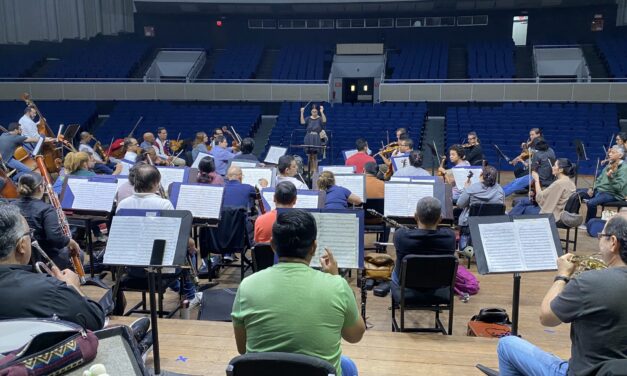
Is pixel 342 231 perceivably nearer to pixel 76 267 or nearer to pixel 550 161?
pixel 76 267

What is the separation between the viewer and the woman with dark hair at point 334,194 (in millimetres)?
5586

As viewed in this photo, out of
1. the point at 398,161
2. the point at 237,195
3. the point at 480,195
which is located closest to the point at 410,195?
the point at 480,195

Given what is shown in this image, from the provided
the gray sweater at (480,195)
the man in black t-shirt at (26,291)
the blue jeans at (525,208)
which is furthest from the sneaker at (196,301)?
the blue jeans at (525,208)

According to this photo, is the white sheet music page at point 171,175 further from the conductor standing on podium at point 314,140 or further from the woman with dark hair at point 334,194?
the conductor standing on podium at point 314,140

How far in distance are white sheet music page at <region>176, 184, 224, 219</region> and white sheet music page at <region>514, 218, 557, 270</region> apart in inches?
111

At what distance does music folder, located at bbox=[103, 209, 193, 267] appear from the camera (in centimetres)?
324

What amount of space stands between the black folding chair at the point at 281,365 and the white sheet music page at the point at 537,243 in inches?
75.3

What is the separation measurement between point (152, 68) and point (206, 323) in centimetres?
1657

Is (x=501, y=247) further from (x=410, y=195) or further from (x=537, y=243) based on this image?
(x=410, y=195)

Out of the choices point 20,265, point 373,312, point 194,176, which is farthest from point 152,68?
point 20,265

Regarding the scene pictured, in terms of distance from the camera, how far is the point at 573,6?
18.5 meters

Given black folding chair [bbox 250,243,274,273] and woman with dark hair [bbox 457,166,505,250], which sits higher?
woman with dark hair [bbox 457,166,505,250]

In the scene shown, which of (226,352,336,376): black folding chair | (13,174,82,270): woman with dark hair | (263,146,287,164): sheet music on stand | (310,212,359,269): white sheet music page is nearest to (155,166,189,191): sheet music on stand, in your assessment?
(13,174,82,270): woman with dark hair

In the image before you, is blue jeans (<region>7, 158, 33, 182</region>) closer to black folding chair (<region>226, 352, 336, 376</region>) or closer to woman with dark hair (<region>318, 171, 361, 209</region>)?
woman with dark hair (<region>318, 171, 361, 209</region>)
